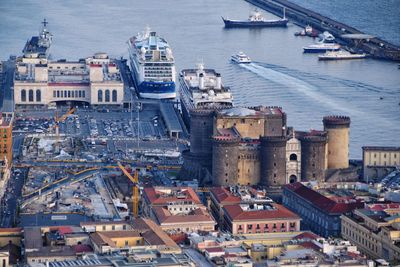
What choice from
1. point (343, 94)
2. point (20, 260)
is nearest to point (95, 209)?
point (20, 260)

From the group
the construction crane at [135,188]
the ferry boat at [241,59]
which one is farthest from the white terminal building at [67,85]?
the construction crane at [135,188]

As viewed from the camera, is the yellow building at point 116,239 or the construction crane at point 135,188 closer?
the yellow building at point 116,239

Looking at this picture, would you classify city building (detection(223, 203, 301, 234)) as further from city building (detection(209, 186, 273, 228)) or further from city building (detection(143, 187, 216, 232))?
city building (detection(209, 186, 273, 228))

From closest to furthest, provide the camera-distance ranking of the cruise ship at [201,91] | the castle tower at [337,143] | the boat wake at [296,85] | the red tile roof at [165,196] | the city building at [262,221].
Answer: the city building at [262,221], the red tile roof at [165,196], the castle tower at [337,143], the cruise ship at [201,91], the boat wake at [296,85]

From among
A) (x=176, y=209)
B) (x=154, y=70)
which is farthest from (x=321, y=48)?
(x=176, y=209)

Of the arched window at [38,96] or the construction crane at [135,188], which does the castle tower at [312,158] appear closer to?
the construction crane at [135,188]

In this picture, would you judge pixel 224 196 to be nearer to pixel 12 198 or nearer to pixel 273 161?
pixel 273 161

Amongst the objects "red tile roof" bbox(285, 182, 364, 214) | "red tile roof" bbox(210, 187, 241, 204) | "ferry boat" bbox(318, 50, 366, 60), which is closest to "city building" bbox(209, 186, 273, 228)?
"red tile roof" bbox(210, 187, 241, 204)
